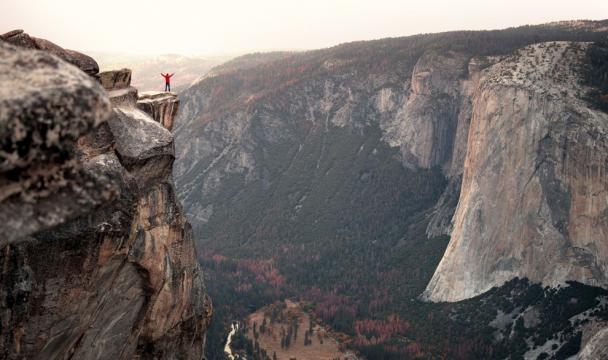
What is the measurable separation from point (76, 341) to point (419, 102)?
146m

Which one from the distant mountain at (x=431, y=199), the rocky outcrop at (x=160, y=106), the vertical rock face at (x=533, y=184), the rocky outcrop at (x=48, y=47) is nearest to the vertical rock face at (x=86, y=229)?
the rocky outcrop at (x=160, y=106)

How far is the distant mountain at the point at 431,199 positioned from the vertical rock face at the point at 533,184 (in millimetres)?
240

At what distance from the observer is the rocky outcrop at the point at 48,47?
19.4 metres

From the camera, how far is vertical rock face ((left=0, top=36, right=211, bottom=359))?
9.97 metres

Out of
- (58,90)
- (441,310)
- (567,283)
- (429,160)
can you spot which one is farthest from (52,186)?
(429,160)

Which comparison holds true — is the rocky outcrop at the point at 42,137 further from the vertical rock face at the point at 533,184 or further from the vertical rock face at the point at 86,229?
the vertical rock face at the point at 533,184

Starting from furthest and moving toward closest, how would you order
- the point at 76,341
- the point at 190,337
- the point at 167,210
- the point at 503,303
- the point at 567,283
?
the point at 503,303
the point at 567,283
the point at 190,337
the point at 167,210
the point at 76,341

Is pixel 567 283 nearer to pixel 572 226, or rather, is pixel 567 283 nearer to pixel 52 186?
pixel 572 226

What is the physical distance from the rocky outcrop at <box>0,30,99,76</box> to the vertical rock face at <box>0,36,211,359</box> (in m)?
2.05

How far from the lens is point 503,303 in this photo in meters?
92.9

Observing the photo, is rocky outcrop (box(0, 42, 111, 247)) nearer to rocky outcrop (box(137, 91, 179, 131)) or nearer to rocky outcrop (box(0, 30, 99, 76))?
rocky outcrop (box(0, 30, 99, 76))

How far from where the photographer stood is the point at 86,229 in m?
19.6

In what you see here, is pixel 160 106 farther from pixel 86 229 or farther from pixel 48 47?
pixel 86 229

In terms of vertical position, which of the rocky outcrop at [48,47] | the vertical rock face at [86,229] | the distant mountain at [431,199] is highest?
the rocky outcrop at [48,47]
